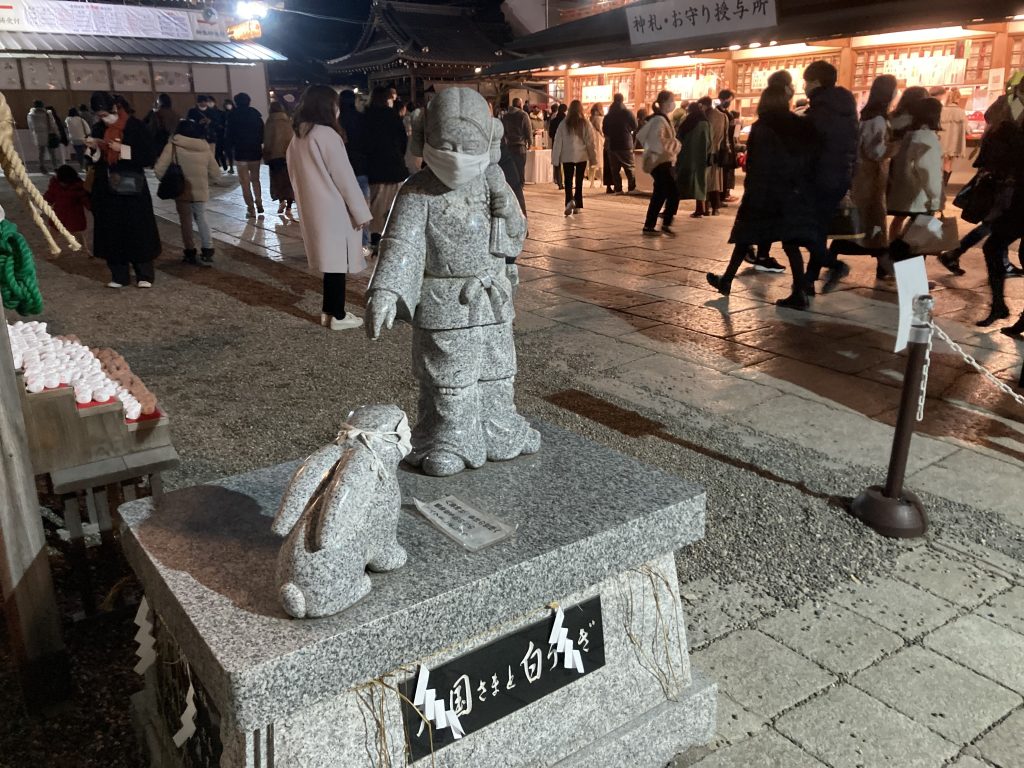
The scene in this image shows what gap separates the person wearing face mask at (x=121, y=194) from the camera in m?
7.20

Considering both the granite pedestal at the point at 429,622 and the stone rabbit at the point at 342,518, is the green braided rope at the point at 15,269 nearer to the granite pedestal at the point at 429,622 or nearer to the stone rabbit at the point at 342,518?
the granite pedestal at the point at 429,622

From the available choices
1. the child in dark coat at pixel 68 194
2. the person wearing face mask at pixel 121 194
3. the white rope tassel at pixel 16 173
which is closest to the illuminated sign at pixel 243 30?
the person wearing face mask at pixel 121 194

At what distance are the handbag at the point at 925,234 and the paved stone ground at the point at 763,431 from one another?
471 millimetres

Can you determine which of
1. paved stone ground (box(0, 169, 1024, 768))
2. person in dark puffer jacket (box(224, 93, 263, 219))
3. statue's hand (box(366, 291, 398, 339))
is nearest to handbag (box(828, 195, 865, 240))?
paved stone ground (box(0, 169, 1024, 768))

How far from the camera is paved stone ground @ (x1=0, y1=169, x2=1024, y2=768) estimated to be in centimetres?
252

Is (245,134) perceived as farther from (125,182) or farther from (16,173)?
(16,173)

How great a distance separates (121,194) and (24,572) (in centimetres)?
593

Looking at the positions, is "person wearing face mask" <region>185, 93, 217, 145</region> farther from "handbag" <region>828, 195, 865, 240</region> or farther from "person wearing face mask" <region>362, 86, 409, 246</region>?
"handbag" <region>828, 195, 865, 240</region>

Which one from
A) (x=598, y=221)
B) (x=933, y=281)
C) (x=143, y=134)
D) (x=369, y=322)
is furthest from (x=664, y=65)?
(x=369, y=322)

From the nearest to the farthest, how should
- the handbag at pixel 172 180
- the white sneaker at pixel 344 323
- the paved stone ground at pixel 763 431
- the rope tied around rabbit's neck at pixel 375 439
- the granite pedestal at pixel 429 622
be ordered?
1. the granite pedestal at pixel 429 622
2. the rope tied around rabbit's neck at pixel 375 439
3. the paved stone ground at pixel 763 431
4. the white sneaker at pixel 344 323
5. the handbag at pixel 172 180

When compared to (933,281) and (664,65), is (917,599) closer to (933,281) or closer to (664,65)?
(933,281)

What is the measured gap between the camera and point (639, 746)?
2209mm

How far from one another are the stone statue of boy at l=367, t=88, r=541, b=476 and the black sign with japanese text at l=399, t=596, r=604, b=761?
0.62 m

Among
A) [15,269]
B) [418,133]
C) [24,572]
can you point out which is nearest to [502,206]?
[418,133]
